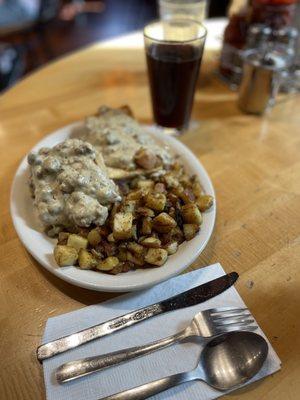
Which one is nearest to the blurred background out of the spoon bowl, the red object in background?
the red object in background

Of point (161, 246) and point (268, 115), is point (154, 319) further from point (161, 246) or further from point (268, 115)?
point (268, 115)

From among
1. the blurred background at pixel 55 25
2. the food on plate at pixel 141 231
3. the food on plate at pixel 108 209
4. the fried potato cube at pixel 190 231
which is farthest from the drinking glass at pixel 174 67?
the blurred background at pixel 55 25

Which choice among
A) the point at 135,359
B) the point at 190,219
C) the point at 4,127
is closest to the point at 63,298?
the point at 135,359

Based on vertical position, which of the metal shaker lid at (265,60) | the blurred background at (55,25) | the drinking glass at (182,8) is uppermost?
the drinking glass at (182,8)

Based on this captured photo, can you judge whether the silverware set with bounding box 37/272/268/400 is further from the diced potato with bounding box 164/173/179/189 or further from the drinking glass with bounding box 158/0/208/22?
the drinking glass with bounding box 158/0/208/22

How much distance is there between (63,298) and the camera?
0.78 metres

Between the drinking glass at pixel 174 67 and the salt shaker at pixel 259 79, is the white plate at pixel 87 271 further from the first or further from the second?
the salt shaker at pixel 259 79

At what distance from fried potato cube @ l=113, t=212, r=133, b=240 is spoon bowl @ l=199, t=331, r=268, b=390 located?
0.28 metres

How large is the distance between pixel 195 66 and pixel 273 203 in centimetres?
51

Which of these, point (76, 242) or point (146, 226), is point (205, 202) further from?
point (76, 242)

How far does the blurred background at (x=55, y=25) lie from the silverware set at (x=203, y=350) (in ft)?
7.08

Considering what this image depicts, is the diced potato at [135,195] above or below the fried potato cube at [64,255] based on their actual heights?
above

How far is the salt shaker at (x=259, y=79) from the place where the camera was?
48.0 inches

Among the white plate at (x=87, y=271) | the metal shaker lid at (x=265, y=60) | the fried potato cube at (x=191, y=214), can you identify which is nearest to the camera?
the white plate at (x=87, y=271)
